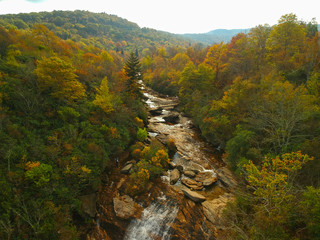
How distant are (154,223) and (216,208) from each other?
5.53m

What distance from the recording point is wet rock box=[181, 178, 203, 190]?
50.7ft

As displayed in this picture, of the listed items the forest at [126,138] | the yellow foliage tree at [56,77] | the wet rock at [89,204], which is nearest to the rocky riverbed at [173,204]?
the wet rock at [89,204]

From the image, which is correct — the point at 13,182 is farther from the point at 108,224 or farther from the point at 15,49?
the point at 15,49

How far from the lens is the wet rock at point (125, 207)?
1218 cm

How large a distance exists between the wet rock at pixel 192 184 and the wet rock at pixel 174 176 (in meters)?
0.73

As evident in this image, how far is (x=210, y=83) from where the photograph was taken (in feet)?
112

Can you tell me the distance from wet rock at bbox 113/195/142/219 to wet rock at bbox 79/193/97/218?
1.69 m

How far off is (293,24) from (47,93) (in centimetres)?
3898

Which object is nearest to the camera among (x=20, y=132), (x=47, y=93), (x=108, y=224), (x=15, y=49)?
(x=108, y=224)

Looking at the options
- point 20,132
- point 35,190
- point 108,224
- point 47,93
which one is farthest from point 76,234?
point 47,93

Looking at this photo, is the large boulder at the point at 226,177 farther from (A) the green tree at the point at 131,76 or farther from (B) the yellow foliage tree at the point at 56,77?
(B) the yellow foliage tree at the point at 56,77

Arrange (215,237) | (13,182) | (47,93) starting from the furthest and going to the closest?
(47,93) < (215,237) < (13,182)

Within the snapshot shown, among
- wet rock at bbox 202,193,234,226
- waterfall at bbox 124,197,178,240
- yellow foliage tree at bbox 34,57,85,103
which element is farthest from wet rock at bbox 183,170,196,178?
yellow foliage tree at bbox 34,57,85,103

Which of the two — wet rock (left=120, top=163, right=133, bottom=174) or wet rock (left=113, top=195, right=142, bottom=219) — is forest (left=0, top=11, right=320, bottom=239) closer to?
wet rock (left=113, top=195, right=142, bottom=219)
